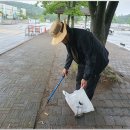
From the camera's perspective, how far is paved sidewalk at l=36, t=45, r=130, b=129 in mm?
3891

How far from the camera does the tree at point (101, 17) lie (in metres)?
6.41

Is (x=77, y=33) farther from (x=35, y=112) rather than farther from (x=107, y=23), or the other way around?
(x=107, y=23)

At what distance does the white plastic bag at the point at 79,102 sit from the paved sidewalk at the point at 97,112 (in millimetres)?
150

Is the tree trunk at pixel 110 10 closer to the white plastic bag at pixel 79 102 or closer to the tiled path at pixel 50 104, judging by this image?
the tiled path at pixel 50 104

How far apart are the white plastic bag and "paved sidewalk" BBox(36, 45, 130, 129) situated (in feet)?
0.49

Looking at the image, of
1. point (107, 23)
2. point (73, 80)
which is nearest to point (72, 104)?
point (73, 80)

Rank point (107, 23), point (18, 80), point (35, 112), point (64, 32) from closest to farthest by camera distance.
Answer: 1. point (64, 32)
2. point (35, 112)
3. point (18, 80)
4. point (107, 23)

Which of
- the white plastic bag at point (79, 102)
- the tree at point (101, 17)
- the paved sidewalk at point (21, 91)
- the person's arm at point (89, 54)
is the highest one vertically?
the tree at point (101, 17)

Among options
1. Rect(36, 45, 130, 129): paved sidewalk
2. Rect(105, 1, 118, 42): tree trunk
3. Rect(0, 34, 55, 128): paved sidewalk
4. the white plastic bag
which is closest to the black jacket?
the white plastic bag

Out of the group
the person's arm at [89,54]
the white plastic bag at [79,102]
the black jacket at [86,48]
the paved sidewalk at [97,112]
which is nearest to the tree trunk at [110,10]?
the paved sidewalk at [97,112]

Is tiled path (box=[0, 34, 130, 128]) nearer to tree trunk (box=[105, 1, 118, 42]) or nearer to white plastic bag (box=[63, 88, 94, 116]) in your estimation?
white plastic bag (box=[63, 88, 94, 116])

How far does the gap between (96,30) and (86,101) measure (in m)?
3.15

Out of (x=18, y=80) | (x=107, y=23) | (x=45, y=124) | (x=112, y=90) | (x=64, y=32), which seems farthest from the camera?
(x=107, y=23)

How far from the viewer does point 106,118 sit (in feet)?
13.5
